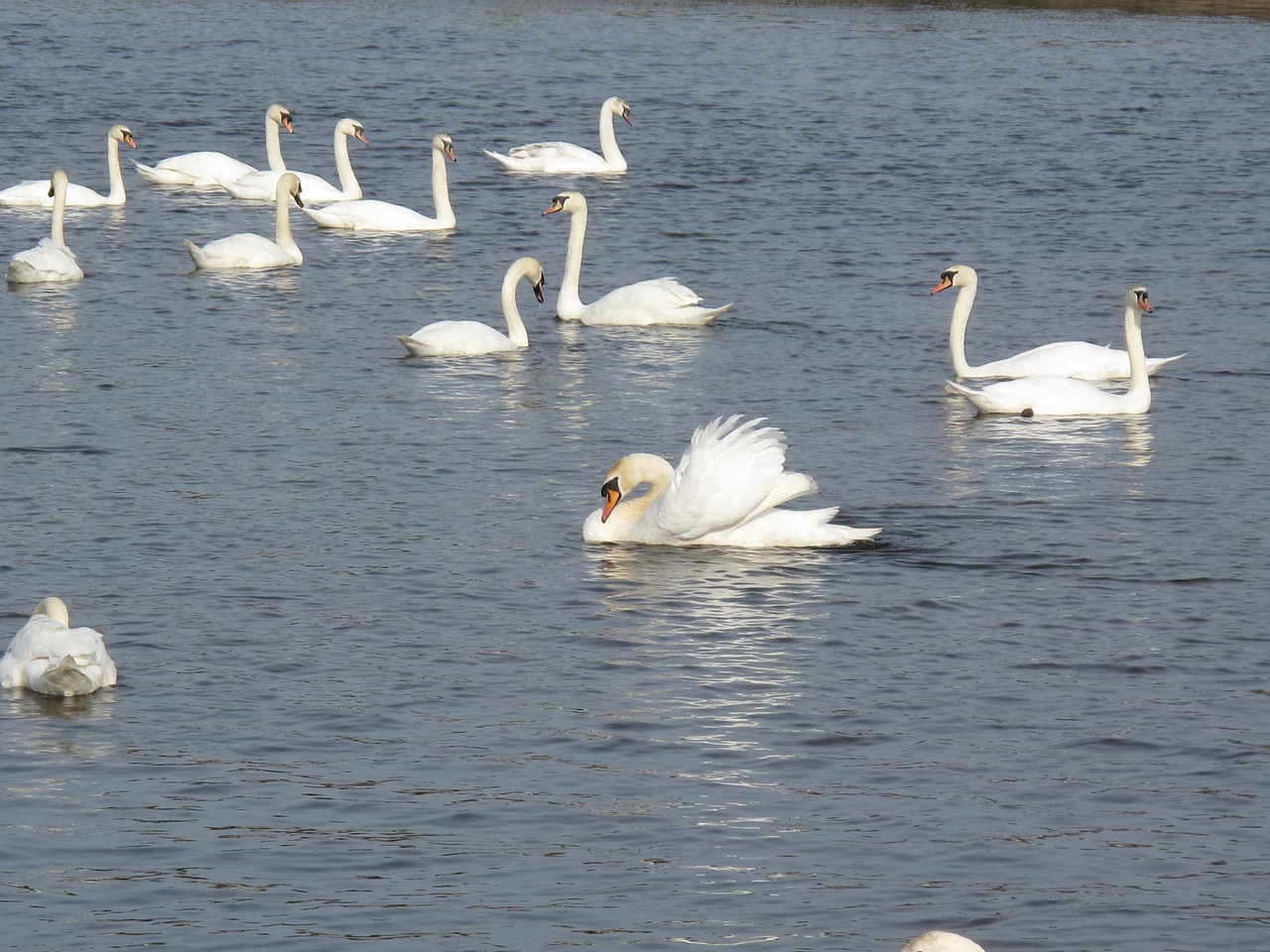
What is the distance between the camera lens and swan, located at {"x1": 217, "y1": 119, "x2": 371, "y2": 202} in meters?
27.0

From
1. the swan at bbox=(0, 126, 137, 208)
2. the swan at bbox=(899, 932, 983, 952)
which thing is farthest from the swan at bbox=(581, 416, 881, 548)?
the swan at bbox=(0, 126, 137, 208)

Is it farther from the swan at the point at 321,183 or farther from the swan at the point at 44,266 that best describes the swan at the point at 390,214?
the swan at the point at 44,266

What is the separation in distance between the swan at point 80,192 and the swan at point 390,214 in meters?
2.43

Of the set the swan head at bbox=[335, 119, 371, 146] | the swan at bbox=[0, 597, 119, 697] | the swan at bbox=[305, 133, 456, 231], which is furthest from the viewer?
the swan head at bbox=[335, 119, 371, 146]

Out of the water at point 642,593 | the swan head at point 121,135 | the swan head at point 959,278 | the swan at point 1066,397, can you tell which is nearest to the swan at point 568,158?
the water at point 642,593

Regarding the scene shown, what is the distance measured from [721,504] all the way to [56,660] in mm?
4274

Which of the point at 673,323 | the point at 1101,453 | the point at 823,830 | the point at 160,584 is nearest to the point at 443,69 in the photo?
the point at 673,323

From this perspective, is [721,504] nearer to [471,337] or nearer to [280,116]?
[471,337]

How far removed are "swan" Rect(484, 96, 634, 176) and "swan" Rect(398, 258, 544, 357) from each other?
9.83 metres

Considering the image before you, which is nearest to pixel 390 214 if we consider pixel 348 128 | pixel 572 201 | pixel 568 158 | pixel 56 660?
pixel 348 128

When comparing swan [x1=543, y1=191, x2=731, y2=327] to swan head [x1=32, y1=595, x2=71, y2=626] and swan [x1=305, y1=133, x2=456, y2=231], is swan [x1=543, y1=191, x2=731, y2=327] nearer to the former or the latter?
swan [x1=305, y1=133, x2=456, y2=231]

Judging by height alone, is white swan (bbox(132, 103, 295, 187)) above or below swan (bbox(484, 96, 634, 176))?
below

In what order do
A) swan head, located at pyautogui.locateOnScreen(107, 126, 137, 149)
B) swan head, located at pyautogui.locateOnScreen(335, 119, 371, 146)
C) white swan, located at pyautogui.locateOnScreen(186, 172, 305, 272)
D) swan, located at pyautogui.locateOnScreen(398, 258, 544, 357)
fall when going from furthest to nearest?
swan head, located at pyautogui.locateOnScreen(335, 119, 371, 146)
swan head, located at pyautogui.locateOnScreen(107, 126, 137, 149)
white swan, located at pyautogui.locateOnScreen(186, 172, 305, 272)
swan, located at pyautogui.locateOnScreen(398, 258, 544, 357)

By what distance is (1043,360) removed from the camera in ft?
57.3
